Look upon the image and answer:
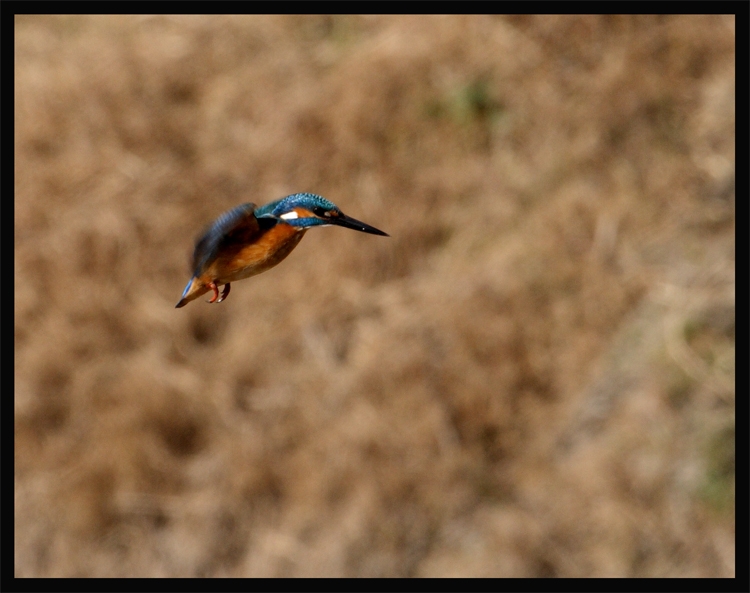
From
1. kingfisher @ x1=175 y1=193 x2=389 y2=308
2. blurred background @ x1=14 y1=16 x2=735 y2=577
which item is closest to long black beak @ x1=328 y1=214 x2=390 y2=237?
kingfisher @ x1=175 y1=193 x2=389 y2=308

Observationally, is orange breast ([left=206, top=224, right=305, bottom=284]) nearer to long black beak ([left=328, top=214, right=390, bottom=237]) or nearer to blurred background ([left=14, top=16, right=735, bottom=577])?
long black beak ([left=328, top=214, right=390, bottom=237])

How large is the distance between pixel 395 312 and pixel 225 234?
12.0ft

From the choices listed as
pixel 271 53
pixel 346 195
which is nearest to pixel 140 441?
pixel 346 195

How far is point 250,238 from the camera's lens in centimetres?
46

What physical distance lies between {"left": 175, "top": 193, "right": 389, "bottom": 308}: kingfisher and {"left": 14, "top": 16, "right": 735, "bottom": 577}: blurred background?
346cm

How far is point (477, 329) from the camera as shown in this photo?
3.98 meters

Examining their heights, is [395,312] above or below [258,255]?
above

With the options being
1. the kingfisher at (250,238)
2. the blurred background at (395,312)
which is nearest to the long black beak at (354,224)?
the kingfisher at (250,238)

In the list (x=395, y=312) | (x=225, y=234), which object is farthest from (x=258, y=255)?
(x=395, y=312)

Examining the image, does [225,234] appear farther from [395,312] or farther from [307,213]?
[395,312]

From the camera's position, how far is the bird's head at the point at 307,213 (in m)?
0.45

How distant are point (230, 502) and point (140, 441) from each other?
→ 1.47 ft

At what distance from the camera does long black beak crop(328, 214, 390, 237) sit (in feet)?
1.36

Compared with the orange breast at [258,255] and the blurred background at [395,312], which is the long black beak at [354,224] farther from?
the blurred background at [395,312]
